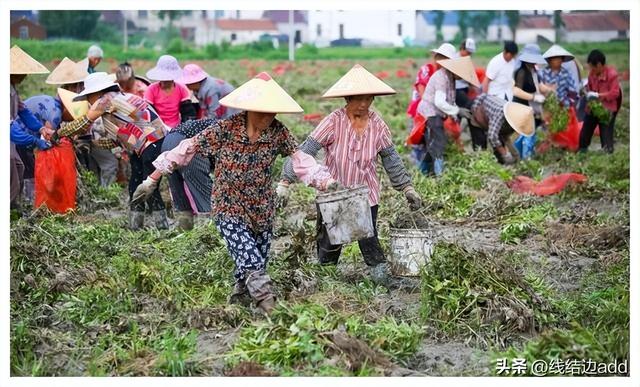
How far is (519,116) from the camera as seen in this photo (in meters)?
12.1

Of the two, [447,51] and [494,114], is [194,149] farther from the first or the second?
[494,114]

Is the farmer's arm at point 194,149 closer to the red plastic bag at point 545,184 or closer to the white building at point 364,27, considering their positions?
the red plastic bag at point 545,184

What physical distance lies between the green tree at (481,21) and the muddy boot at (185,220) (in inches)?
1678

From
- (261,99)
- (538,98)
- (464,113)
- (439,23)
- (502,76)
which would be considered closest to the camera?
(261,99)

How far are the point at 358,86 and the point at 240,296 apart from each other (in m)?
1.56

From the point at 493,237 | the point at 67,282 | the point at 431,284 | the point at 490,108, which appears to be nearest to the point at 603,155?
the point at 490,108

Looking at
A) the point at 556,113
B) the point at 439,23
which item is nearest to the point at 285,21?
the point at 439,23

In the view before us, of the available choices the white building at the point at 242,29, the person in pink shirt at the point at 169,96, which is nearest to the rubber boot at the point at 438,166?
the person in pink shirt at the point at 169,96

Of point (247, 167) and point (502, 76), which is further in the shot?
point (502, 76)

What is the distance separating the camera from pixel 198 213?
9.46m

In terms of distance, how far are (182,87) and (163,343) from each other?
15.8ft

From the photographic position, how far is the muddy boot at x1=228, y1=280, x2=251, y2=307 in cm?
662

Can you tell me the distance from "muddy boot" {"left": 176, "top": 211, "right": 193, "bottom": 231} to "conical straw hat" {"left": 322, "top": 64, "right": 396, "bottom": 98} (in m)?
2.56
